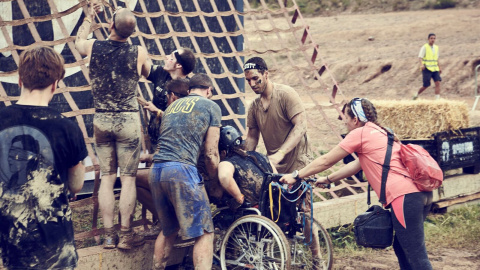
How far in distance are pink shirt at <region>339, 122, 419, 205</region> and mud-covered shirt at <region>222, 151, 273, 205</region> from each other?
2.56 feet

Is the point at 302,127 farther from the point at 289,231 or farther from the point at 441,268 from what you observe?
the point at 441,268

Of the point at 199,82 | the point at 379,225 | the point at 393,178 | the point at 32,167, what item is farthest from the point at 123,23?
the point at 379,225

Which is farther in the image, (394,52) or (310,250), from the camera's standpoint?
(394,52)

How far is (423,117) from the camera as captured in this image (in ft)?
26.8

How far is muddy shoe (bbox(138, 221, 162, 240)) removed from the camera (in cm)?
534

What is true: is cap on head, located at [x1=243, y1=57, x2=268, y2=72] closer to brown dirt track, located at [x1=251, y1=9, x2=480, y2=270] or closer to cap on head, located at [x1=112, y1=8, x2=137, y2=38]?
cap on head, located at [x1=112, y1=8, x2=137, y2=38]

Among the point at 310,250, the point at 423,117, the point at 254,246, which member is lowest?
the point at 310,250

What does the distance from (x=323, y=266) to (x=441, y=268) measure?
54.4 inches

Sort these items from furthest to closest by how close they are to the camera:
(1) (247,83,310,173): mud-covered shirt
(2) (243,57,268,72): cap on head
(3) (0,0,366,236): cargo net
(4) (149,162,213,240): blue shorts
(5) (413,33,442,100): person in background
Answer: (5) (413,33,442,100): person in background, (3) (0,0,366,236): cargo net, (1) (247,83,310,173): mud-covered shirt, (2) (243,57,268,72): cap on head, (4) (149,162,213,240): blue shorts

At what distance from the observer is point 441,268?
5895 millimetres

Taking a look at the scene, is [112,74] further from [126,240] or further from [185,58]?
[126,240]

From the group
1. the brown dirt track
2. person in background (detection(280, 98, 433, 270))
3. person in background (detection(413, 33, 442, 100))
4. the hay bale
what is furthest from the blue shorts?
person in background (detection(413, 33, 442, 100))

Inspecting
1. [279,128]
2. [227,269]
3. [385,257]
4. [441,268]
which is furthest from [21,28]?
[441,268]

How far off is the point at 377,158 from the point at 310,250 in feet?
4.19
